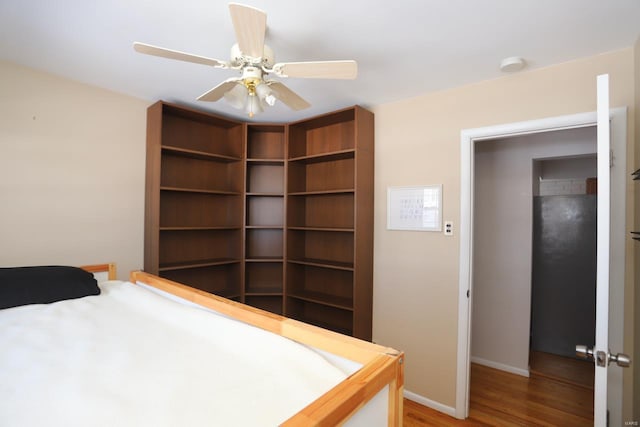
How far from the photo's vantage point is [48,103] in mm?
2125

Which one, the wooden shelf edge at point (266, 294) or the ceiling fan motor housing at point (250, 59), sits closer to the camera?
the ceiling fan motor housing at point (250, 59)

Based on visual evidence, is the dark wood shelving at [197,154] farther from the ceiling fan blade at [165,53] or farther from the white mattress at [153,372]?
the white mattress at [153,372]

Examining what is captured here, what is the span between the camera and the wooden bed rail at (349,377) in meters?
0.65

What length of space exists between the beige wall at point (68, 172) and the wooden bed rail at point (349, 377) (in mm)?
1556

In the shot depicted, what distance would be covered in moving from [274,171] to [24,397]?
2.69 m

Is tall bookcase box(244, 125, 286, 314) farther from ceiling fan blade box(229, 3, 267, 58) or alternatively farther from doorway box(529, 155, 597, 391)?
doorway box(529, 155, 597, 391)

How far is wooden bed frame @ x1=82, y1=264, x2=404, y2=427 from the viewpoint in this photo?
2.13 feet

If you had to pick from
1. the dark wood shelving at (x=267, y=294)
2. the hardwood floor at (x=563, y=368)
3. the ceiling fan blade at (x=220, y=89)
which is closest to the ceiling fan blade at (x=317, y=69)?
the ceiling fan blade at (x=220, y=89)

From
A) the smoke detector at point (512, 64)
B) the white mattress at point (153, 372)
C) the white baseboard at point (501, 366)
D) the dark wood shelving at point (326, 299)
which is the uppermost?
the smoke detector at point (512, 64)

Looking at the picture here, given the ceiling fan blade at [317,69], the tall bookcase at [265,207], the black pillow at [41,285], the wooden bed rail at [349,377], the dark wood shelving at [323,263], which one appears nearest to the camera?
the wooden bed rail at [349,377]

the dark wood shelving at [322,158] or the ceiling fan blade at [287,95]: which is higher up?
the ceiling fan blade at [287,95]

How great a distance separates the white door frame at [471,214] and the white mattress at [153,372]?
1.62m

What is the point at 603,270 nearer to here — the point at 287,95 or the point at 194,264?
the point at 287,95

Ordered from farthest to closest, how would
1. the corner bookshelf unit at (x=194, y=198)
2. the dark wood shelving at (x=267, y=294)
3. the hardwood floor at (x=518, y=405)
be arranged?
the dark wood shelving at (x=267, y=294), the corner bookshelf unit at (x=194, y=198), the hardwood floor at (x=518, y=405)
